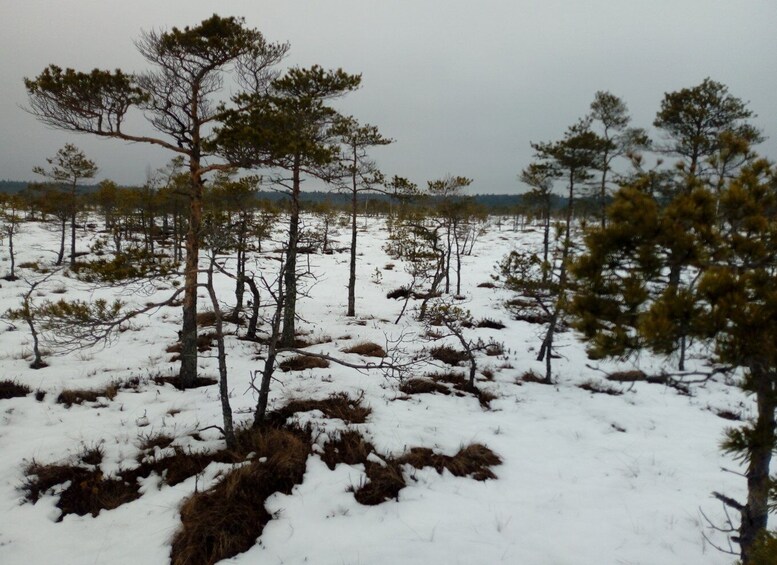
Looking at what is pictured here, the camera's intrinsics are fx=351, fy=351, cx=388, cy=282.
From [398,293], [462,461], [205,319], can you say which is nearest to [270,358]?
[462,461]

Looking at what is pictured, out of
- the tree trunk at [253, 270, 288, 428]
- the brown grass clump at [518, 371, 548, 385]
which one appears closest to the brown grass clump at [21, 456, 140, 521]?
the tree trunk at [253, 270, 288, 428]

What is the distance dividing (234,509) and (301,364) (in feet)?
18.7

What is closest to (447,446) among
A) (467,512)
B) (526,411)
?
(467,512)

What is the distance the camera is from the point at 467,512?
4473 mm

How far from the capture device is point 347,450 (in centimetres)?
559

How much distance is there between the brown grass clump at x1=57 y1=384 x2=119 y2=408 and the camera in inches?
283

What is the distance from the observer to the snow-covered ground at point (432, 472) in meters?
3.94

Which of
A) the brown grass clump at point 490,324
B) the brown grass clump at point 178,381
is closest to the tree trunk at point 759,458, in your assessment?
the brown grass clump at point 178,381

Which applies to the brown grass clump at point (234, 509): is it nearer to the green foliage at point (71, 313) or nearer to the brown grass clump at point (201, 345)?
the green foliage at point (71, 313)

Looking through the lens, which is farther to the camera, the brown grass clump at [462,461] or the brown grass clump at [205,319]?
the brown grass clump at [205,319]

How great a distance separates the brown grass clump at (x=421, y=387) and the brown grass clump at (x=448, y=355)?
6.28 ft

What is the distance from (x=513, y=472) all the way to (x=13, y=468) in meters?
7.38

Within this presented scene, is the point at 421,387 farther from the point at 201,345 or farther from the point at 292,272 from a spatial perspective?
the point at 201,345

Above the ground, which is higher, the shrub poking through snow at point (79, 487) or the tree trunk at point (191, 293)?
the tree trunk at point (191, 293)
